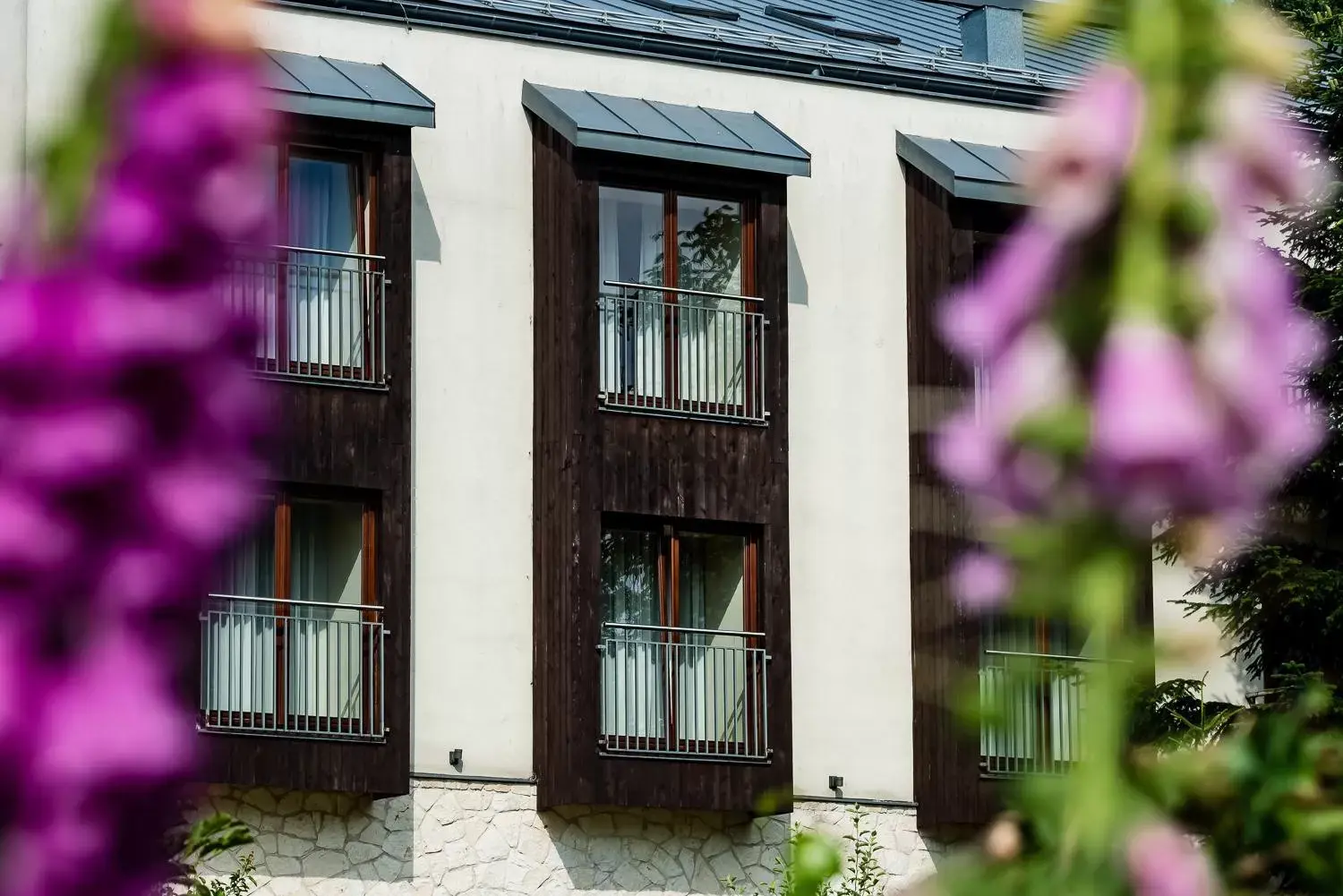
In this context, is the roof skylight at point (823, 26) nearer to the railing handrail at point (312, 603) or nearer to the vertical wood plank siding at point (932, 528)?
the vertical wood plank siding at point (932, 528)

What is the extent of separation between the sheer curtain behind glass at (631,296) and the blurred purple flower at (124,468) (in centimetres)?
2339

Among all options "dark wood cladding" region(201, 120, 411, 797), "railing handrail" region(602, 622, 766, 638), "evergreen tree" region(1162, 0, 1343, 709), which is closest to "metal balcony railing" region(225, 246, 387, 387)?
"dark wood cladding" region(201, 120, 411, 797)

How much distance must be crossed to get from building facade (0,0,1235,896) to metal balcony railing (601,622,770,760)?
4cm

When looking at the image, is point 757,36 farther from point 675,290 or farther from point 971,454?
point 971,454

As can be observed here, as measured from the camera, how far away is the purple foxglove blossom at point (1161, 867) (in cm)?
111

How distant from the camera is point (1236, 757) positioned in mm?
2586

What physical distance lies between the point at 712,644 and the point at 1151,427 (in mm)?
23631

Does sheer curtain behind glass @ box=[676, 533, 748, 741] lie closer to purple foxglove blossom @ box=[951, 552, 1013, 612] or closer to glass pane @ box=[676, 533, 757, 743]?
glass pane @ box=[676, 533, 757, 743]

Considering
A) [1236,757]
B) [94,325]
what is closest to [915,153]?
[1236,757]

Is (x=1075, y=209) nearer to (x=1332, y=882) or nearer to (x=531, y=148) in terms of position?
(x=1332, y=882)

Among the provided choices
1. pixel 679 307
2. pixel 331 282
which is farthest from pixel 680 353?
pixel 331 282

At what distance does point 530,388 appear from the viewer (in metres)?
24.5

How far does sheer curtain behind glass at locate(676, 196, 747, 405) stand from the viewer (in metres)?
24.8

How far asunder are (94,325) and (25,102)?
903 inches
